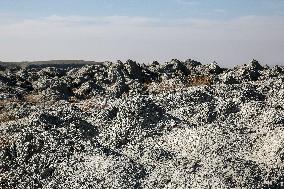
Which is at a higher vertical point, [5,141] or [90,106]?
[90,106]

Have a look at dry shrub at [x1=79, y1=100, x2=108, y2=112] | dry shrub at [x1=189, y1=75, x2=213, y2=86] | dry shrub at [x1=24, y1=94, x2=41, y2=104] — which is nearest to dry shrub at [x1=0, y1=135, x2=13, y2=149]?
dry shrub at [x1=79, y1=100, x2=108, y2=112]

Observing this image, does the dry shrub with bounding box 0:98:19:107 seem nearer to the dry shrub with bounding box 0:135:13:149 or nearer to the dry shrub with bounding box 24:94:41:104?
the dry shrub with bounding box 24:94:41:104

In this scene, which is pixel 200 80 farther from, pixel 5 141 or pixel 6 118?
pixel 5 141

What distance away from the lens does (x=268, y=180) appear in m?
24.1

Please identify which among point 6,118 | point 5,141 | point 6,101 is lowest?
point 5,141

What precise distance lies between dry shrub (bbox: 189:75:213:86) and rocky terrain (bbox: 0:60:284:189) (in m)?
7.58

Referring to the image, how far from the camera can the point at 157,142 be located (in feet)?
93.1

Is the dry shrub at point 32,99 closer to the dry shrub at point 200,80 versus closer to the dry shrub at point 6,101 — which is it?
the dry shrub at point 6,101

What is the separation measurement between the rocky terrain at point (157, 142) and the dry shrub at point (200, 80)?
7577mm

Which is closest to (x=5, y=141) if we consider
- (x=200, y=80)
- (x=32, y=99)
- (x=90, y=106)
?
(x=90, y=106)

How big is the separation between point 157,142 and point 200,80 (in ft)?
54.7

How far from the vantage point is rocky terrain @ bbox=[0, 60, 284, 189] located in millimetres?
25062

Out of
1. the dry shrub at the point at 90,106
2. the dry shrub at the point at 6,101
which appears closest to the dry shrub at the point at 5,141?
the dry shrub at the point at 90,106

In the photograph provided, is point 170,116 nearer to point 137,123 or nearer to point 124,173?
point 137,123
